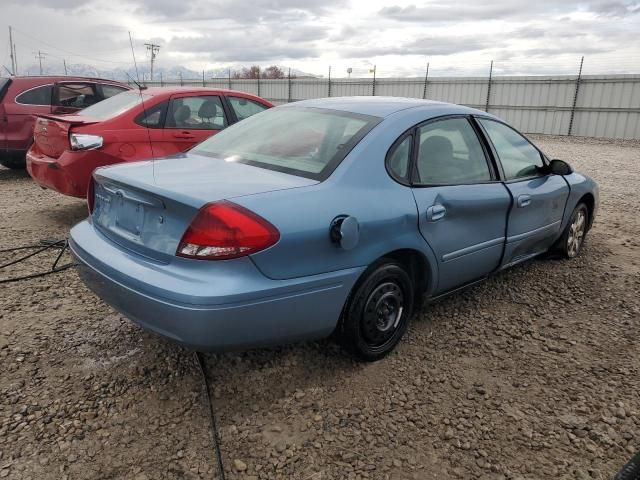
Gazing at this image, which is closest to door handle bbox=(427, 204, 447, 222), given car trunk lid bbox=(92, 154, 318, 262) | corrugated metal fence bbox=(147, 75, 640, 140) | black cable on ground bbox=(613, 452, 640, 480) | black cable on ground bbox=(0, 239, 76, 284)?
car trunk lid bbox=(92, 154, 318, 262)

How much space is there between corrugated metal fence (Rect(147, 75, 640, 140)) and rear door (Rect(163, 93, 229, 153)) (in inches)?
674

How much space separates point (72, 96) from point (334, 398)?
7504 millimetres

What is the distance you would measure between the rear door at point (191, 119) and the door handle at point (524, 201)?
11.4 ft

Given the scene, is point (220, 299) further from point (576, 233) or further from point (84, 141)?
point (576, 233)

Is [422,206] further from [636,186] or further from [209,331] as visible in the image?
[636,186]

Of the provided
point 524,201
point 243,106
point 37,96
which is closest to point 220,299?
point 524,201

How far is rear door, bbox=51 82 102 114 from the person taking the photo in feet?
26.3

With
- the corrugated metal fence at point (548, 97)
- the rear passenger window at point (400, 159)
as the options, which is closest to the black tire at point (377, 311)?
the rear passenger window at point (400, 159)

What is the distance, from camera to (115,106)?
570 centimetres

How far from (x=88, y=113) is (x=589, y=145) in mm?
15724

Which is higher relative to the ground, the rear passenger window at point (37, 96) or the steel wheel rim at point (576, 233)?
the rear passenger window at point (37, 96)

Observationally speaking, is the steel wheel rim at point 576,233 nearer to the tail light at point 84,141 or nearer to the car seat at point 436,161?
the car seat at point 436,161

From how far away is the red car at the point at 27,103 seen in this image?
7645 millimetres

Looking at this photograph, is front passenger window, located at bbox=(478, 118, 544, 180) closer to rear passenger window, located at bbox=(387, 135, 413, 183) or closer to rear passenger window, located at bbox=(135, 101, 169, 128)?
rear passenger window, located at bbox=(387, 135, 413, 183)
